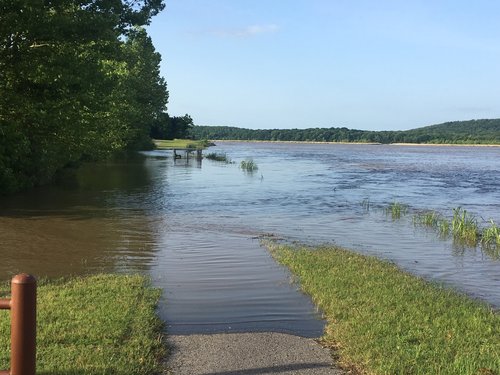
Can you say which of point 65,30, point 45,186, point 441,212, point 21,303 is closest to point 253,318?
point 21,303

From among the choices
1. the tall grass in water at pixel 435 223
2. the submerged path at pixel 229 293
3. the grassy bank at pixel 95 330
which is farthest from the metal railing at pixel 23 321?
the tall grass in water at pixel 435 223

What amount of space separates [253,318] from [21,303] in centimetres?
349

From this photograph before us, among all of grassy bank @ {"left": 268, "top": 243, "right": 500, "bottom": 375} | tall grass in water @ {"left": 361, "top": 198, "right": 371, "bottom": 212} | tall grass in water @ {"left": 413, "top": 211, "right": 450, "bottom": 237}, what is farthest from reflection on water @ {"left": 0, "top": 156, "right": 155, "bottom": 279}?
tall grass in water @ {"left": 361, "top": 198, "right": 371, "bottom": 212}

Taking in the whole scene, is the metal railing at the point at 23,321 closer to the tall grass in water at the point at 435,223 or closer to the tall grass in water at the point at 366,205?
the tall grass in water at the point at 435,223

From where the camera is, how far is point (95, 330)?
17.8 feet

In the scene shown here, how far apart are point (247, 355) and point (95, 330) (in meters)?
1.59

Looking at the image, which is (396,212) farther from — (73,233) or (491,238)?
(73,233)

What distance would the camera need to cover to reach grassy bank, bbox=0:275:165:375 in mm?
4605

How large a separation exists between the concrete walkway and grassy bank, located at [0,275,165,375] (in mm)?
253

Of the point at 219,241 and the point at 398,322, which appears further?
the point at 219,241

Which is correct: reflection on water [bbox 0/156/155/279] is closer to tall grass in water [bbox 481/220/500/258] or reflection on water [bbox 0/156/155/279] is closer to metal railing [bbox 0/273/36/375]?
metal railing [bbox 0/273/36/375]

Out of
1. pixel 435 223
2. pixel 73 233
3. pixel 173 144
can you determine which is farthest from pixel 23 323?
pixel 173 144

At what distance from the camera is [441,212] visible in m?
20.6

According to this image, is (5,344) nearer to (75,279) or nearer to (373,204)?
(75,279)
